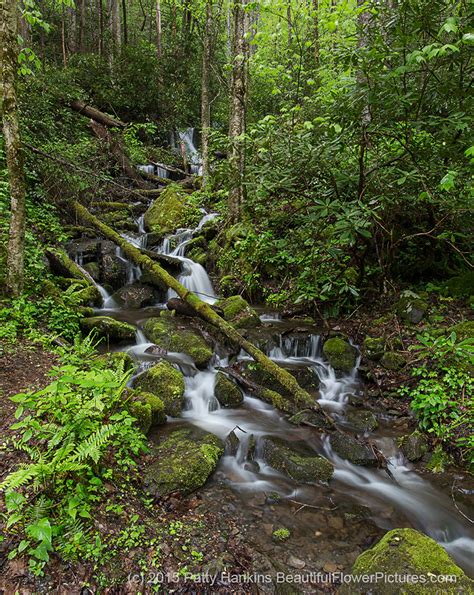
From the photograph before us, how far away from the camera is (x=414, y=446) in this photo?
4.85 meters

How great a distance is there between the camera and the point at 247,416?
579 cm

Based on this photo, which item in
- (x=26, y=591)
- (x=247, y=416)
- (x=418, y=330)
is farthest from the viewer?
(x=418, y=330)

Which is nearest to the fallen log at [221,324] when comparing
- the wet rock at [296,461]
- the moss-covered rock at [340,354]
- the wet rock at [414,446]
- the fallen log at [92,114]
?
the wet rock at [296,461]

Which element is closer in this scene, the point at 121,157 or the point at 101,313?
the point at 101,313

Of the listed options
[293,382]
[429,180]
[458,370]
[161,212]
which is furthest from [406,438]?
[161,212]

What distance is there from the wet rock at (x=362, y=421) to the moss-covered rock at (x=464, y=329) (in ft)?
6.16

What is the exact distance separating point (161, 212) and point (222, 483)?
10459 millimetres

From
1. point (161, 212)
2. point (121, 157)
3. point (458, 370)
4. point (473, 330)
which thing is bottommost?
point (458, 370)

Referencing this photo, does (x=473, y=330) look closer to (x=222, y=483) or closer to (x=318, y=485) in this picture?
(x=318, y=485)

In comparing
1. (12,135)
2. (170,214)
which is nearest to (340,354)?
(12,135)

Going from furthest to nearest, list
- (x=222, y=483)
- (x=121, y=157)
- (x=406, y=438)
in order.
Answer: (x=121, y=157) → (x=406, y=438) → (x=222, y=483)

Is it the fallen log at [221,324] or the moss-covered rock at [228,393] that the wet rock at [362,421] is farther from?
the moss-covered rock at [228,393]

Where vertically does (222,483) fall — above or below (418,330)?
below

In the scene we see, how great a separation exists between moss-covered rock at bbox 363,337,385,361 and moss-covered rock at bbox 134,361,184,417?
337cm
